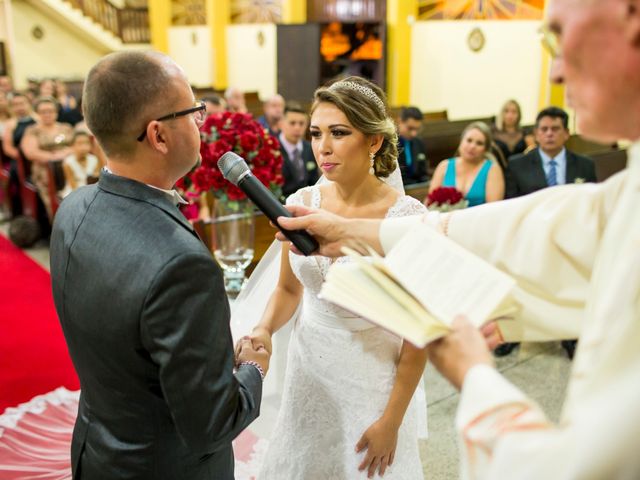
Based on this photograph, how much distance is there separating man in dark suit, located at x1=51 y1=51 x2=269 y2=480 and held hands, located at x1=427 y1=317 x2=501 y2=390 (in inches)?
21.6

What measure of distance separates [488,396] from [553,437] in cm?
14

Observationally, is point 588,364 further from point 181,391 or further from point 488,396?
point 181,391

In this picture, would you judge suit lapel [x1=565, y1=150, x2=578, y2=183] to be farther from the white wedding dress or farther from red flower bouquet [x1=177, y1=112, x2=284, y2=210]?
the white wedding dress

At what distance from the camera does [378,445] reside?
210 centimetres

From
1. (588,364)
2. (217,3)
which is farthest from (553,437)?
(217,3)

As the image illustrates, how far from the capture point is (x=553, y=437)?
2.85ft

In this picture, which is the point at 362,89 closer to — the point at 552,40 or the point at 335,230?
the point at 335,230

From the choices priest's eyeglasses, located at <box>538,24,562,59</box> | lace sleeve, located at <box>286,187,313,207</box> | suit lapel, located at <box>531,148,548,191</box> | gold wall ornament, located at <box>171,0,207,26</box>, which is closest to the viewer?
priest's eyeglasses, located at <box>538,24,562,59</box>

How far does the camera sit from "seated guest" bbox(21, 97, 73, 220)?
7469 millimetres

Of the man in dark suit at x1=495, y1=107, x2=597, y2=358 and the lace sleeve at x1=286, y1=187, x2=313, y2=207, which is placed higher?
the lace sleeve at x1=286, y1=187, x2=313, y2=207

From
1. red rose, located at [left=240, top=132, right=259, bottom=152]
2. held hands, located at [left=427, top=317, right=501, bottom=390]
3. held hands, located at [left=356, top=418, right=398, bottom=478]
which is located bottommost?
held hands, located at [left=356, top=418, right=398, bottom=478]

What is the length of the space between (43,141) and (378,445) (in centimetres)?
682

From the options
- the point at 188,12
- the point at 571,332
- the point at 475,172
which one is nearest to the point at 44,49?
the point at 188,12

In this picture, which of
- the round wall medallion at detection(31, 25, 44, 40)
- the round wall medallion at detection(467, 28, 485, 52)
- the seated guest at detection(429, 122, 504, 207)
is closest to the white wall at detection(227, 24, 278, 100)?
the round wall medallion at detection(467, 28, 485, 52)
